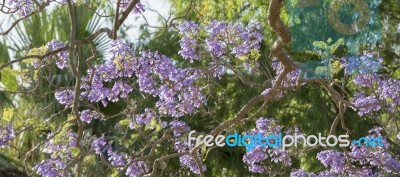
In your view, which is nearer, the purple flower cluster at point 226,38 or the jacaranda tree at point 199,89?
the jacaranda tree at point 199,89

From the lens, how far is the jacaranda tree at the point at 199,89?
4820 mm

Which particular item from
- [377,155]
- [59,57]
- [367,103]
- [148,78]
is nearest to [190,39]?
[148,78]

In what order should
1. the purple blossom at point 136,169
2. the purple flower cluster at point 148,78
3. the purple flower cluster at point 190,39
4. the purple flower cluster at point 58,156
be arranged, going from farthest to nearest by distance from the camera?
Result: the purple flower cluster at point 58,156, the purple blossom at point 136,169, the purple flower cluster at point 190,39, the purple flower cluster at point 148,78

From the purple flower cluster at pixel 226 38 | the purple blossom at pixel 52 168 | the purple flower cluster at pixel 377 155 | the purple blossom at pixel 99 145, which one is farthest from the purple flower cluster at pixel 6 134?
the purple flower cluster at pixel 377 155

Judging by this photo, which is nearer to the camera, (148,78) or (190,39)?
(148,78)

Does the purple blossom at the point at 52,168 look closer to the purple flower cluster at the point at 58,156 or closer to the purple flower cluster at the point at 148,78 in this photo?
the purple flower cluster at the point at 58,156

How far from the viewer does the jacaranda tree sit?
4.82 metres

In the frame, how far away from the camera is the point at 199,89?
19.2ft

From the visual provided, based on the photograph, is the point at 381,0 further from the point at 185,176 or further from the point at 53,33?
the point at 53,33

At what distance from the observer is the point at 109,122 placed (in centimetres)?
1012

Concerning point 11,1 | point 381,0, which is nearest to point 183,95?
point 11,1

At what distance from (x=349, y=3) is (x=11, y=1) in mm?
3366

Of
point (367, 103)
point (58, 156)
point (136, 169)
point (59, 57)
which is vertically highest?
point (59, 57)

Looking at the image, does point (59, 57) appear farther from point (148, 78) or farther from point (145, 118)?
point (145, 118)
